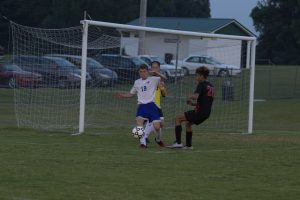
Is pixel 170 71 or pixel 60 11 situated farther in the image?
pixel 60 11

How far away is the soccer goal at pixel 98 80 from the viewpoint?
2191 centimetres

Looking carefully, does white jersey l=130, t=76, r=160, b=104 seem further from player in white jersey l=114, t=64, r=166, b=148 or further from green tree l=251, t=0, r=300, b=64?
green tree l=251, t=0, r=300, b=64

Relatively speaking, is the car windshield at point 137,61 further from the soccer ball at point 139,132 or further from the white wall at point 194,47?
the soccer ball at point 139,132

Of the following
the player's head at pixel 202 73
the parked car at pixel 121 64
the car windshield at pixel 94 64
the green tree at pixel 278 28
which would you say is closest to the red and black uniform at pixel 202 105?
the player's head at pixel 202 73

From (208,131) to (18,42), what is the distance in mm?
5558

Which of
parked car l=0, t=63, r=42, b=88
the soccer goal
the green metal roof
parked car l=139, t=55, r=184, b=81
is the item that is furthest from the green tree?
the soccer goal

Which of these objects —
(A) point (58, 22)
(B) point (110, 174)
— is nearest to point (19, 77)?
(B) point (110, 174)

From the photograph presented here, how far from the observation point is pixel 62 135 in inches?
740

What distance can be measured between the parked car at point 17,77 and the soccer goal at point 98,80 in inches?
3.6

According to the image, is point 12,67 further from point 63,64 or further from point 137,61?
point 137,61

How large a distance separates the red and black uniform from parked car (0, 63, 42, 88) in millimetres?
A: 7777

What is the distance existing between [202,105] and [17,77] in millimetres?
10776

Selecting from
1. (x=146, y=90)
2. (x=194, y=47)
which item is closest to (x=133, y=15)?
(x=194, y=47)

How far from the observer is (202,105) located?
16188 mm
